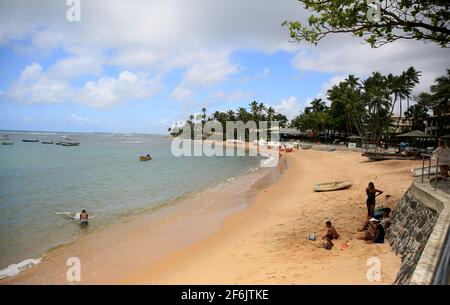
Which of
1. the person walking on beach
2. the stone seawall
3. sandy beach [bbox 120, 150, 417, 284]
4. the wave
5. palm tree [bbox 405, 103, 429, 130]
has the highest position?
palm tree [bbox 405, 103, 429, 130]

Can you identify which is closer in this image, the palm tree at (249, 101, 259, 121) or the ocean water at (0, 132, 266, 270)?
the ocean water at (0, 132, 266, 270)

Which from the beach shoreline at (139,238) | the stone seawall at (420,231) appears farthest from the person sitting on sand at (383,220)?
the beach shoreline at (139,238)

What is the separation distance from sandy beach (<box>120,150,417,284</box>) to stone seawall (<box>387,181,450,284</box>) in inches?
18.2

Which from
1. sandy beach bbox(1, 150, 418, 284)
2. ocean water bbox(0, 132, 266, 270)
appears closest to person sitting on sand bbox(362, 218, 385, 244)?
sandy beach bbox(1, 150, 418, 284)

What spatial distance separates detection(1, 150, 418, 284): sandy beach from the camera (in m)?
A: 8.53

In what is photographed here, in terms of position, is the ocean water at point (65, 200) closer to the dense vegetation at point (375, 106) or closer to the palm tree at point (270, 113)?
the dense vegetation at point (375, 106)

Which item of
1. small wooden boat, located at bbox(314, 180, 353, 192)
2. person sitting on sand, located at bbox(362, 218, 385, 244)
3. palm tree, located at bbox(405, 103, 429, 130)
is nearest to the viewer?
person sitting on sand, located at bbox(362, 218, 385, 244)

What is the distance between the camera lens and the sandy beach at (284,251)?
824 cm

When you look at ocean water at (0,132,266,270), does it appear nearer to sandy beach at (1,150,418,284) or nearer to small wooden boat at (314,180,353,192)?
sandy beach at (1,150,418,284)

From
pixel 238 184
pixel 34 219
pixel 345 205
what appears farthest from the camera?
pixel 238 184
